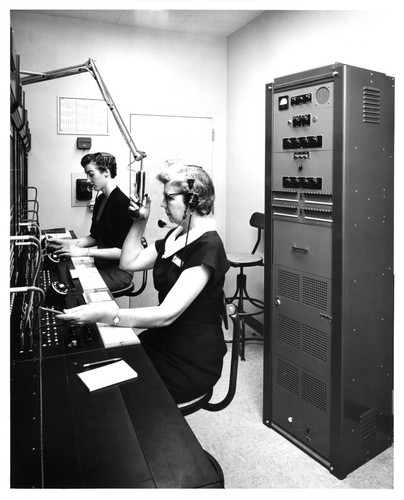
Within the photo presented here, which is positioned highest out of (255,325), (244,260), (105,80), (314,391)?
(105,80)

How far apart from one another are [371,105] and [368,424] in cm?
143

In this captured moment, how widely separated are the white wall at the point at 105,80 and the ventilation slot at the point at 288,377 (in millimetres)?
2504

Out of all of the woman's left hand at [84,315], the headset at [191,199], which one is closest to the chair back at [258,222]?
the headset at [191,199]

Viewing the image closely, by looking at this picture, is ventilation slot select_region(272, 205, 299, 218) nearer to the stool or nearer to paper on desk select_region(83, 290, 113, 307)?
paper on desk select_region(83, 290, 113, 307)

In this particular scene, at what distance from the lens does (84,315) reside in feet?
5.04

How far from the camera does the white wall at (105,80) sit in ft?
12.8

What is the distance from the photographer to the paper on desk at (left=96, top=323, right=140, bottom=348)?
5.13 feet

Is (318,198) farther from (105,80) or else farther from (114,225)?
(105,80)

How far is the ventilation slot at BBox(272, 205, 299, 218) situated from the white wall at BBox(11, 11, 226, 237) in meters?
2.27

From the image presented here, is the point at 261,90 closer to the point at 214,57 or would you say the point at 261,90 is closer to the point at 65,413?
the point at 214,57

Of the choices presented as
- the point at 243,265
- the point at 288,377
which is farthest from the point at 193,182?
the point at 243,265

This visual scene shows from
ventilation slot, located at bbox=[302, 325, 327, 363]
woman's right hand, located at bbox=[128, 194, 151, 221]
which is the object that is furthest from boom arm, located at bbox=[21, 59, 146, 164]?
ventilation slot, located at bbox=[302, 325, 327, 363]

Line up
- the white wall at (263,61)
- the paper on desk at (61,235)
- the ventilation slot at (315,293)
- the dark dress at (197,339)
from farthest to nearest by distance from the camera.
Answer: the paper on desk at (61,235) < the white wall at (263,61) < the ventilation slot at (315,293) < the dark dress at (197,339)

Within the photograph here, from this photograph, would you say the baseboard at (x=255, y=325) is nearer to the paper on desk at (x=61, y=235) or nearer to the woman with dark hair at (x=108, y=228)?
the woman with dark hair at (x=108, y=228)
